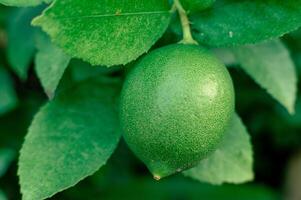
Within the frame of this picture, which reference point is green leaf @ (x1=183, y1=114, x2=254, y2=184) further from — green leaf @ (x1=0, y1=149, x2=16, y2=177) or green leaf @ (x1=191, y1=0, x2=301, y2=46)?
green leaf @ (x1=0, y1=149, x2=16, y2=177)

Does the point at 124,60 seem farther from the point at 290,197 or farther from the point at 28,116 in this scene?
the point at 290,197

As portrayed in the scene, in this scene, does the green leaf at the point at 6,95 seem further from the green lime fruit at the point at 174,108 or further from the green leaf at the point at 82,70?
the green lime fruit at the point at 174,108

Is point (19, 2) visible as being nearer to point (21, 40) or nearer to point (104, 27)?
point (104, 27)

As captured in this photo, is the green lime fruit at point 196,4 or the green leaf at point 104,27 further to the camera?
the green lime fruit at point 196,4

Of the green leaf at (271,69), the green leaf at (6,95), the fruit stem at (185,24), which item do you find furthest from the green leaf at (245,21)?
the green leaf at (6,95)

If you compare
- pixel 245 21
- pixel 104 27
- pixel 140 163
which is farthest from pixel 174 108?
pixel 140 163

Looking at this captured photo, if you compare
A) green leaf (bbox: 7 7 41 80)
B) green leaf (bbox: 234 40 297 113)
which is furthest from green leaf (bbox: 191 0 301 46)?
green leaf (bbox: 7 7 41 80)

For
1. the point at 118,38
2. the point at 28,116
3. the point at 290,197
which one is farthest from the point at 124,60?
the point at 290,197
